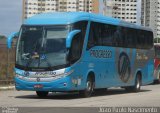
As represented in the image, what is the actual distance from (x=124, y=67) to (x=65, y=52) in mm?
6809

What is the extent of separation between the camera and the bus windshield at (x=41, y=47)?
2000 cm

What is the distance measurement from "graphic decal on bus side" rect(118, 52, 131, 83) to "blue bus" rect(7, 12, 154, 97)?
1279mm

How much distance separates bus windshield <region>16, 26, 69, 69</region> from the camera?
65.6ft

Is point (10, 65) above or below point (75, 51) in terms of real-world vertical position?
below

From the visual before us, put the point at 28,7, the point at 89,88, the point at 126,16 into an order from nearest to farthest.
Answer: the point at 89,88, the point at 28,7, the point at 126,16

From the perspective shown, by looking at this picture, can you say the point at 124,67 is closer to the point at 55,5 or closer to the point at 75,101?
the point at 75,101

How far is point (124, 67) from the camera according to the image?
26047mm

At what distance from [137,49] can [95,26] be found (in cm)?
587

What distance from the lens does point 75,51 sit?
20.5 meters

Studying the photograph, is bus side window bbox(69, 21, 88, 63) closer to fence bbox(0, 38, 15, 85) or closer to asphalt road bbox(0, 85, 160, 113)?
asphalt road bbox(0, 85, 160, 113)

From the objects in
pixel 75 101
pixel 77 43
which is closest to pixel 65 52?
pixel 77 43

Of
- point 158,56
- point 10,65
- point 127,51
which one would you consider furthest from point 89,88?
point 158,56

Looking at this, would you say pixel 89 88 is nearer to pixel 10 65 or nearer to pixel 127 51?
pixel 127 51

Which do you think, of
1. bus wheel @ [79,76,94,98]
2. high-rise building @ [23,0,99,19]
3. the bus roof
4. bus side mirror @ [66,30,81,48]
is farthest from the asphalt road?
high-rise building @ [23,0,99,19]
